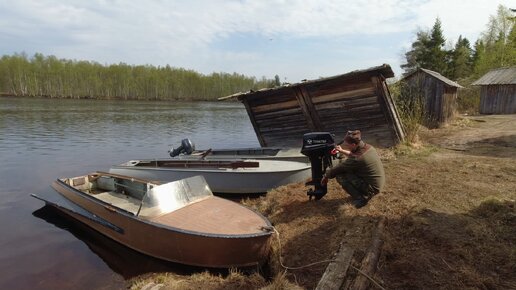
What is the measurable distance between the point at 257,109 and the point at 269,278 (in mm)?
10230

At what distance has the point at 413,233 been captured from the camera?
5.58 m

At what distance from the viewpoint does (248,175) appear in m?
10.3

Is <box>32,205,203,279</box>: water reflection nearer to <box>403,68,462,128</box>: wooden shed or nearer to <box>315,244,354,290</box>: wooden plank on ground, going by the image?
<box>315,244,354,290</box>: wooden plank on ground

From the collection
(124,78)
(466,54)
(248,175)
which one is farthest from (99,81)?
(248,175)

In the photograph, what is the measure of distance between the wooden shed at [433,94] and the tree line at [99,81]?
63.0 m

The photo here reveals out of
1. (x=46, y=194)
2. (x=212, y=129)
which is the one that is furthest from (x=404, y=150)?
(x=212, y=129)

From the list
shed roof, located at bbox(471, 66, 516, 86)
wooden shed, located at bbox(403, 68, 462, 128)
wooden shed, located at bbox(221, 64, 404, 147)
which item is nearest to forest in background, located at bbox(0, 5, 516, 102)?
shed roof, located at bbox(471, 66, 516, 86)

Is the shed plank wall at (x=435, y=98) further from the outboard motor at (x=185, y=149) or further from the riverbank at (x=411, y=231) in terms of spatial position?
the outboard motor at (x=185, y=149)

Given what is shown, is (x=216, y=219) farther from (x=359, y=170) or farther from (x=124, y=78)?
(x=124, y=78)

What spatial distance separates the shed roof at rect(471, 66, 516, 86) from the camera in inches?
1067

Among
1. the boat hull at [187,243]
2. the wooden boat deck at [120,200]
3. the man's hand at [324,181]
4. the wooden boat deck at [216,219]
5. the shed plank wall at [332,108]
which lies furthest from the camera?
the shed plank wall at [332,108]

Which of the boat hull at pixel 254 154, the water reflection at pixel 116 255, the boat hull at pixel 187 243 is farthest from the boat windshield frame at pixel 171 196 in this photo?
the boat hull at pixel 254 154

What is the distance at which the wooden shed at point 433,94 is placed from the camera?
20.5m

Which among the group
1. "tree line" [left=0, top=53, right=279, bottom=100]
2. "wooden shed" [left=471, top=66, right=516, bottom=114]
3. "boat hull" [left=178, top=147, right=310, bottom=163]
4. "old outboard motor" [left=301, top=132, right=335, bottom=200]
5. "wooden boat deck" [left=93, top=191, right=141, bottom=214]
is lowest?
"wooden boat deck" [left=93, top=191, right=141, bottom=214]
